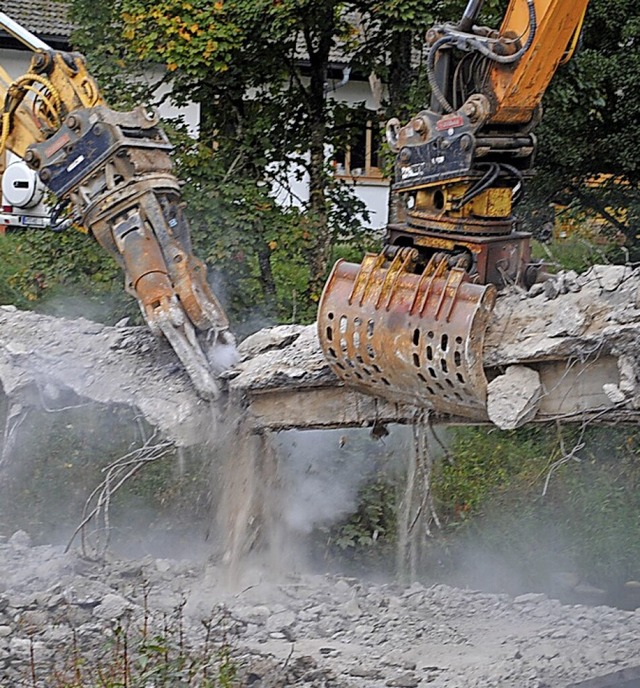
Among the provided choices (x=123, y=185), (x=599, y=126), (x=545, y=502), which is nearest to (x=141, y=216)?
(x=123, y=185)

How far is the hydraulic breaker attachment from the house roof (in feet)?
39.5

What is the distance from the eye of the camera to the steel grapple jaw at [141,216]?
6.89 meters

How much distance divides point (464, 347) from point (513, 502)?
4502 mm

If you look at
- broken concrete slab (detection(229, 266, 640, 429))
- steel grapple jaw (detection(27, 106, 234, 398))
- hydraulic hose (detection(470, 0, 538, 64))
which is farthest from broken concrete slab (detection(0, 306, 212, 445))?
hydraulic hose (detection(470, 0, 538, 64))

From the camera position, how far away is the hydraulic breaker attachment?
18.7 feet

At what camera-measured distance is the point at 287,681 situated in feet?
19.7

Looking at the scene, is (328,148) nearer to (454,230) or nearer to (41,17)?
(454,230)

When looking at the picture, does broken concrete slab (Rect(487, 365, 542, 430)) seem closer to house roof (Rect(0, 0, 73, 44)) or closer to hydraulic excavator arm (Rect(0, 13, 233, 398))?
hydraulic excavator arm (Rect(0, 13, 233, 398))

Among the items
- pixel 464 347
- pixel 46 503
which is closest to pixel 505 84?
pixel 464 347

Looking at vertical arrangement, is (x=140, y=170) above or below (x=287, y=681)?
above

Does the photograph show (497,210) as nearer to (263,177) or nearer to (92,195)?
(92,195)

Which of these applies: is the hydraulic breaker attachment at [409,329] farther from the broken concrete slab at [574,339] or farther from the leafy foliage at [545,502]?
the leafy foliage at [545,502]

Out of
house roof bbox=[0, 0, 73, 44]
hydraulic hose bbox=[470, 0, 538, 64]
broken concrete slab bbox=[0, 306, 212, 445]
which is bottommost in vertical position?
house roof bbox=[0, 0, 73, 44]

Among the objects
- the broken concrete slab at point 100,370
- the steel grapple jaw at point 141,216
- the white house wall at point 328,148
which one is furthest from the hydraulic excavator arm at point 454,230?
the white house wall at point 328,148
